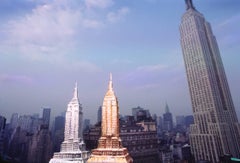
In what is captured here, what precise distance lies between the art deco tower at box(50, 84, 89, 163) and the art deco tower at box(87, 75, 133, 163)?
75.6ft

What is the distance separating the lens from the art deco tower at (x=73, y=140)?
45806 millimetres

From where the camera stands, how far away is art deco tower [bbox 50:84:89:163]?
45.8 meters

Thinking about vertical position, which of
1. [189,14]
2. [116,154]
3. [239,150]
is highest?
[189,14]

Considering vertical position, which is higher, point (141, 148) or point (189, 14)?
point (189, 14)

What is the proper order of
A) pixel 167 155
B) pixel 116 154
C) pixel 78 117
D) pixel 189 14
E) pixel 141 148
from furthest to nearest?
pixel 189 14 → pixel 167 155 → pixel 141 148 → pixel 78 117 → pixel 116 154

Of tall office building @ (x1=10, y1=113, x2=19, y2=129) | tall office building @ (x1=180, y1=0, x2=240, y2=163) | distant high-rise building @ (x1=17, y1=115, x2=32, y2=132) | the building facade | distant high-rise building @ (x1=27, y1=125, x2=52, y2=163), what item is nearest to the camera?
distant high-rise building @ (x1=27, y1=125, x2=52, y2=163)

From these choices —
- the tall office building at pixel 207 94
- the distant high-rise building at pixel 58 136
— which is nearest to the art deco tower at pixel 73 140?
the distant high-rise building at pixel 58 136

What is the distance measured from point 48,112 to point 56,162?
9449 cm

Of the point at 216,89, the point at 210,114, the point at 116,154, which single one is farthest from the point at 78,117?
the point at 216,89

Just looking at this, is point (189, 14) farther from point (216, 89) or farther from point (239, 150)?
point (239, 150)

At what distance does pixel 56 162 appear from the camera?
45062 millimetres

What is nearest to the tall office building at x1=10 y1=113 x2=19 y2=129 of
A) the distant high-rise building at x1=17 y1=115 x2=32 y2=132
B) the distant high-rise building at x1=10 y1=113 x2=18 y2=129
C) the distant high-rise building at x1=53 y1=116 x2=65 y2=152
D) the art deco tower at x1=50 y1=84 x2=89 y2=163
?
the distant high-rise building at x1=10 y1=113 x2=18 y2=129

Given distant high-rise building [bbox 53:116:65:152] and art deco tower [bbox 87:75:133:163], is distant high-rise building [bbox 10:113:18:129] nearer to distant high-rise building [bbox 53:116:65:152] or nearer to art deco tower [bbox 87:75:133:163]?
distant high-rise building [bbox 53:116:65:152]

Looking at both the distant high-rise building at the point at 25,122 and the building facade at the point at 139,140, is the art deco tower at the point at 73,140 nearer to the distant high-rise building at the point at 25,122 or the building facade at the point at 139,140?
the building facade at the point at 139,140
